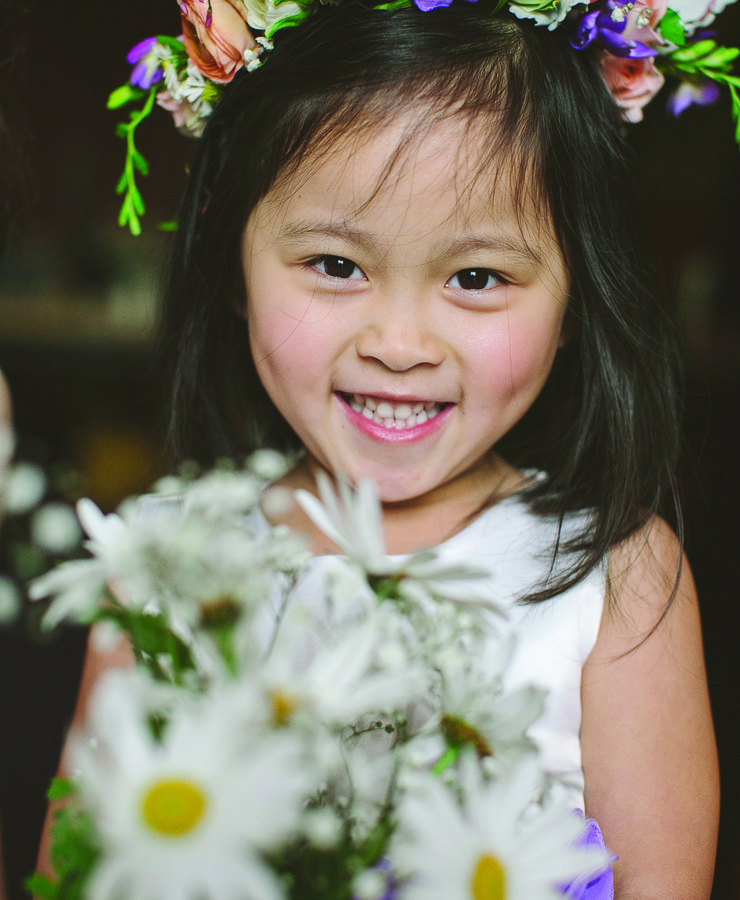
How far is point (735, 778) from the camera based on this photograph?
1784mm

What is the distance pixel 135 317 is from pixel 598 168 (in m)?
2.12

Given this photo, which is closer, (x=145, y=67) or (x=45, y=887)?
(x=45, y=887)

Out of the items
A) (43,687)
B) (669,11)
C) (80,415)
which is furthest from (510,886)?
(80,415)

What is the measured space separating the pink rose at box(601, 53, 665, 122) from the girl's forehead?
212 millimetres

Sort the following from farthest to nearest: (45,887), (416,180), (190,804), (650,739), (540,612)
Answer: (540,612), (650,739), (416,180), (45,887), (190,804)

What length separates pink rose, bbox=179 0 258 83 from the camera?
3.11 feet

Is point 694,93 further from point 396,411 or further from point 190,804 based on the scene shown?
point 190,804

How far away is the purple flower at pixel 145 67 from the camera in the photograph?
1.05 meters

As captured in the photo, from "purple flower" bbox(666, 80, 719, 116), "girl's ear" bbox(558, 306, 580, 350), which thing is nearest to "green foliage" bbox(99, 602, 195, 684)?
"girl's ear" bbox(558, 306, 580, 350)

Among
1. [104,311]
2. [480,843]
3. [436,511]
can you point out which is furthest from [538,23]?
[104,311]

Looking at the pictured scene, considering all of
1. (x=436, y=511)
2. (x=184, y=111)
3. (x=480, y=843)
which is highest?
(x=184, y=111)

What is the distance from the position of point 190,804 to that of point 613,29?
2.87ft

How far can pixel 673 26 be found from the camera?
963 millimetres

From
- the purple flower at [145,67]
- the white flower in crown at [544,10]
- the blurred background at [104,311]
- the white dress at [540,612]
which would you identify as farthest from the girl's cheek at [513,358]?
the blurred background at [104,311]
